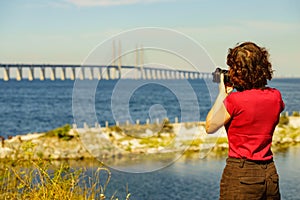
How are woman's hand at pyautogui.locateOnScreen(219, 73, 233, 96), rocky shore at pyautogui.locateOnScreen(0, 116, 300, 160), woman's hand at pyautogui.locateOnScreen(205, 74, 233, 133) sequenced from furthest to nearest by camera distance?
rocky shore at pyautogui.locateOnScreen(0, 116, 300, 160) < woman's hand at pyautogui.locateOnScreen(219, 73, 233, 96) < woman's hand at pyautogui.locateOnScreen(205, 74, 233, 133)

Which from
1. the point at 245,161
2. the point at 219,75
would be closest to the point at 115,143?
the point at 219,75

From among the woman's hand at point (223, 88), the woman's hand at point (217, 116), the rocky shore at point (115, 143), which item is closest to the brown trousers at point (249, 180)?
the woman's hand at point (217, 116)

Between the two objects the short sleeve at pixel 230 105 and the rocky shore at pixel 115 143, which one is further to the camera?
the rocky shore at pixel 115 143

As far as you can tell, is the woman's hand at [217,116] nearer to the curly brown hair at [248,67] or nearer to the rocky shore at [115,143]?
the curly brown hair at [248,67]

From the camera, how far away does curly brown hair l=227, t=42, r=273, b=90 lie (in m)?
3.18

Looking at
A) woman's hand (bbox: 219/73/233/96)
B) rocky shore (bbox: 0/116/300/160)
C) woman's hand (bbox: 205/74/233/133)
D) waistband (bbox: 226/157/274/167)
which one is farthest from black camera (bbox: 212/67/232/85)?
rocky shore (bbox: 0/116/300/160)

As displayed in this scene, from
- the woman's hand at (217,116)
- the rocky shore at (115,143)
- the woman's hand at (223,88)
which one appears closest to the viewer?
the woman's hand at (217,116)

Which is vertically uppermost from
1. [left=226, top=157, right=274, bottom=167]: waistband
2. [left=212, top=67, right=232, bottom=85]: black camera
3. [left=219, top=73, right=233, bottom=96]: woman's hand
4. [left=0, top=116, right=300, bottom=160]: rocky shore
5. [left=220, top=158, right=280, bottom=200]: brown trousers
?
[left=212, top=67, right=232, bottom=85]: black camera

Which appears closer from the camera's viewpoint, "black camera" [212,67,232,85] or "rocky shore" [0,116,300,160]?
"black camera" [212,67,232,85]

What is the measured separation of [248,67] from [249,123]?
34 centimetres

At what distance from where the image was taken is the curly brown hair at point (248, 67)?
3.18 meters

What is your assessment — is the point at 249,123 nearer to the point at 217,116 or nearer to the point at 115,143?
the point at 217,116

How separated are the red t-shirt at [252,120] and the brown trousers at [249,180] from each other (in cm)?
5

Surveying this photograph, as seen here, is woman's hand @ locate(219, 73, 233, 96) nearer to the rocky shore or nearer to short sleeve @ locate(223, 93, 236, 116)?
short sleeve @ locate(223, 93, 236, 116)
